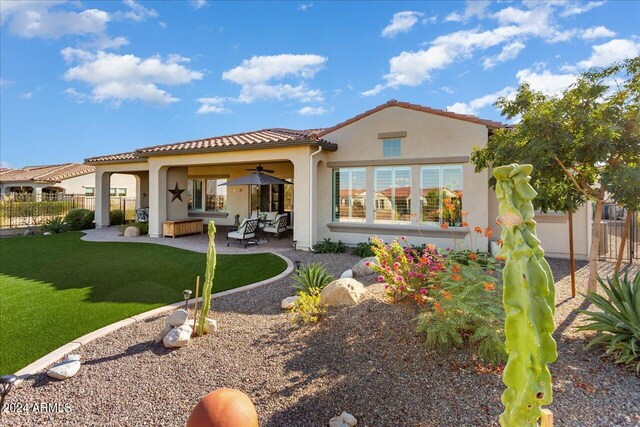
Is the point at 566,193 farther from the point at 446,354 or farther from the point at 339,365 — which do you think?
the point at 339,365

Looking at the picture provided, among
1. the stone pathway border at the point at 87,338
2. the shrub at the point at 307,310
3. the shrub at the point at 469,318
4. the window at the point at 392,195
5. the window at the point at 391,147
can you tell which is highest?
the window at the point at 391,147

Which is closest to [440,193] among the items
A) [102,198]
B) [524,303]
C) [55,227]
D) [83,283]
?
[524,303]

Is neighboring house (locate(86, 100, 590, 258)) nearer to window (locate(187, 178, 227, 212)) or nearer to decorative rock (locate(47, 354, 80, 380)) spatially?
window (locate(187, 178, 227, 212))

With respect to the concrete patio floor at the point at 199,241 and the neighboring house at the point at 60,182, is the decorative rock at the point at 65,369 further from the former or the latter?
the neighboring house at the point at 60,182

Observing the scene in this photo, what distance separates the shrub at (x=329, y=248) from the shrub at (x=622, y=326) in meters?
8.04

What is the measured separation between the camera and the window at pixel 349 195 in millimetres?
12688

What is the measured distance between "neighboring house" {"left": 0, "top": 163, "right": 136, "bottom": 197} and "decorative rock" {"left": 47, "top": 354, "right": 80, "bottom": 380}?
36.7 meters

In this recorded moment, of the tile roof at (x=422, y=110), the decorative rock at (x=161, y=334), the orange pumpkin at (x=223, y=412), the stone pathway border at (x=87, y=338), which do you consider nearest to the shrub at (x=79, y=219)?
the tile roof at (x=422, y=110)

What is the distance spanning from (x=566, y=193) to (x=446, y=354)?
5351mm

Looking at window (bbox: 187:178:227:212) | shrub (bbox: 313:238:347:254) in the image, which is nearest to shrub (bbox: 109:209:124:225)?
window (bbox: 187:178:227:212)

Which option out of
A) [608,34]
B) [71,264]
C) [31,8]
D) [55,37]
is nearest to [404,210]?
[608,34]

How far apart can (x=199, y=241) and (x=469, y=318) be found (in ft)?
42.9

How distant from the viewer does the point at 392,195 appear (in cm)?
1223

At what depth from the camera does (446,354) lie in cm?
406
